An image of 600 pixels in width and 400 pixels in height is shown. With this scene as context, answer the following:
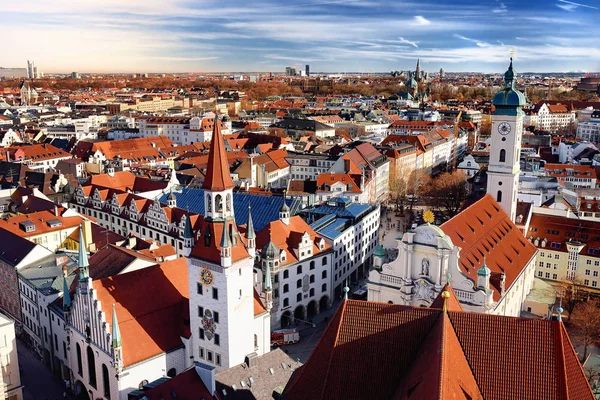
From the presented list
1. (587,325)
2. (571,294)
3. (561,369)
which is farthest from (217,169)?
(571,294)

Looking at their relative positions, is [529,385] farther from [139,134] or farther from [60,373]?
[139,134]

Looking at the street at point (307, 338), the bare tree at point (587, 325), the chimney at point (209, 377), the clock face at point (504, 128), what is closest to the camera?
the chimney at point (209, 377)

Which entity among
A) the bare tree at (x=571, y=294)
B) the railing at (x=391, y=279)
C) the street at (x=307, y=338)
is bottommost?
the street at (x=307, y=338)

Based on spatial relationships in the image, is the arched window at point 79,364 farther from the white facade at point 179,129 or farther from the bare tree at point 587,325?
the white facade at point 179,129

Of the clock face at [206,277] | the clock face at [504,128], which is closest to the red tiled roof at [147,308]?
the clock face at [206,277]

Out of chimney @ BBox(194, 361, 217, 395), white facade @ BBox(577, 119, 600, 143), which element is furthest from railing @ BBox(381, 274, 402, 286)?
white facade @ BBox(577, 119, 600, 143)

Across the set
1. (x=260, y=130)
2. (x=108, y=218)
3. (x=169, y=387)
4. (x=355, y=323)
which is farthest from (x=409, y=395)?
(x=260, y=130)
